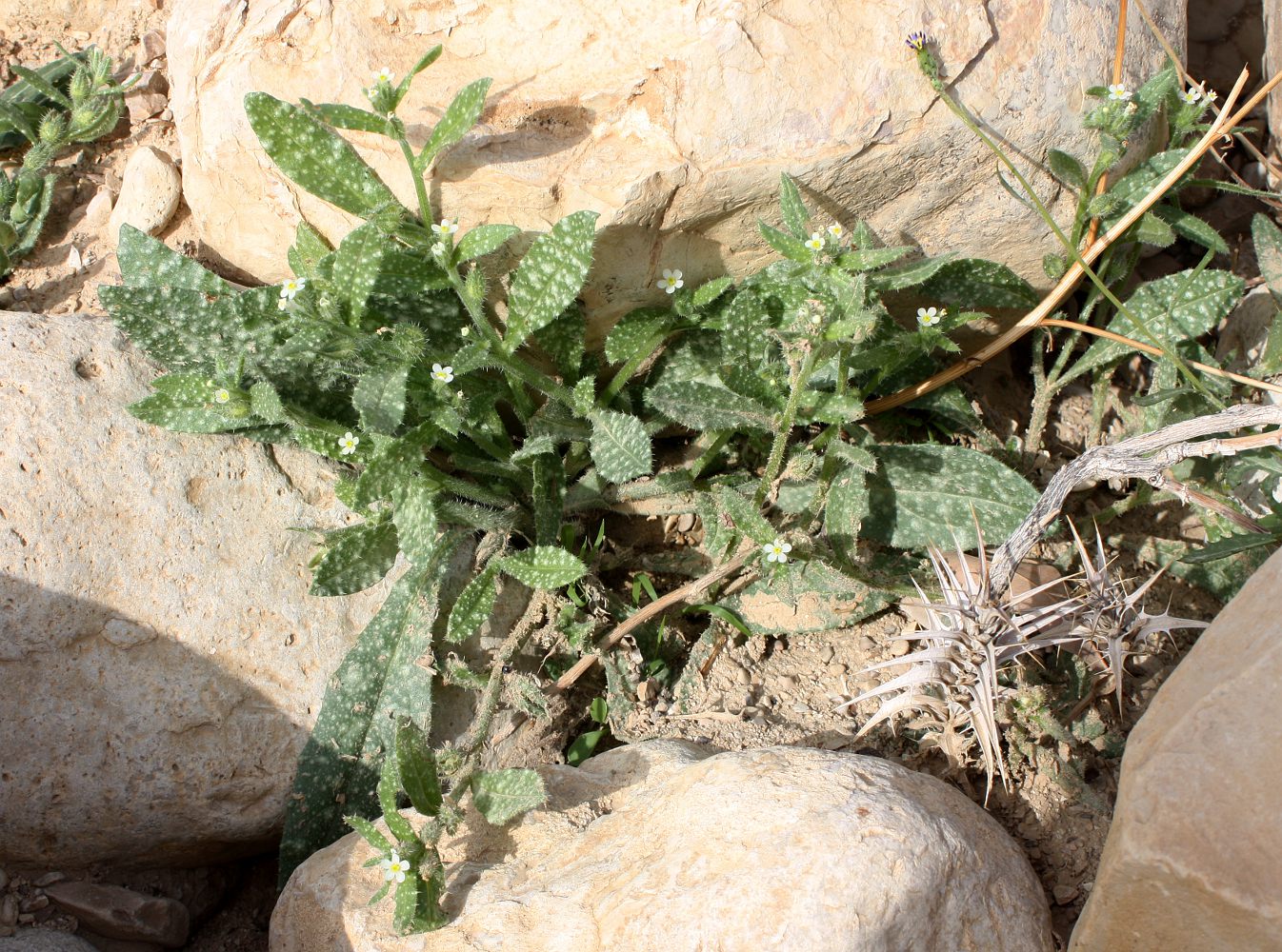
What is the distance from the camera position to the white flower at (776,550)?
9.77 feet

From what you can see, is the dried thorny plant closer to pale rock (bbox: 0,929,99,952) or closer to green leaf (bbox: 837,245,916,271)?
green leaf (bbox: 837,245,916,271)

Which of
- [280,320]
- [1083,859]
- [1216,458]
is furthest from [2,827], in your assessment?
[1216,458]

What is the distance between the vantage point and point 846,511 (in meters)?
3.23

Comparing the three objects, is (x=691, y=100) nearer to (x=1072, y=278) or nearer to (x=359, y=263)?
(x=359, y=263)

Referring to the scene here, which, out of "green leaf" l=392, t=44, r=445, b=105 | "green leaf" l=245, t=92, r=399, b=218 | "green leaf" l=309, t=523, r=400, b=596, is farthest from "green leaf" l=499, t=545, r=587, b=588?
"green leaf" l=392, t=44, r=445, b=105

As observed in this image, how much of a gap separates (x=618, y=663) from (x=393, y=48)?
2.04 meters

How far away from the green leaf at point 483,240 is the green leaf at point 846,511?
123 centimetres

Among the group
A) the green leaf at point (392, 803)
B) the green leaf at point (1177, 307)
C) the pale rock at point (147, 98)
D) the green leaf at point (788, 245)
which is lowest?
the green leaf at point (1177, 307)

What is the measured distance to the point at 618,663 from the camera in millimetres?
3404

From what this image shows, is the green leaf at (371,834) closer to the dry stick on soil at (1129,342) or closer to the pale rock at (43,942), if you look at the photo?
the pale rock at (43,942)

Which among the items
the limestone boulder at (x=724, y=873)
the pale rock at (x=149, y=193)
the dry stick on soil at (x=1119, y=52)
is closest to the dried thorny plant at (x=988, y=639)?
the limestone boulder at (x=724, y=873)

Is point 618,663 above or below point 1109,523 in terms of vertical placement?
above

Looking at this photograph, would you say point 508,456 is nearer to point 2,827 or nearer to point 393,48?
point 393,48

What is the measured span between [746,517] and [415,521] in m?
0.96
